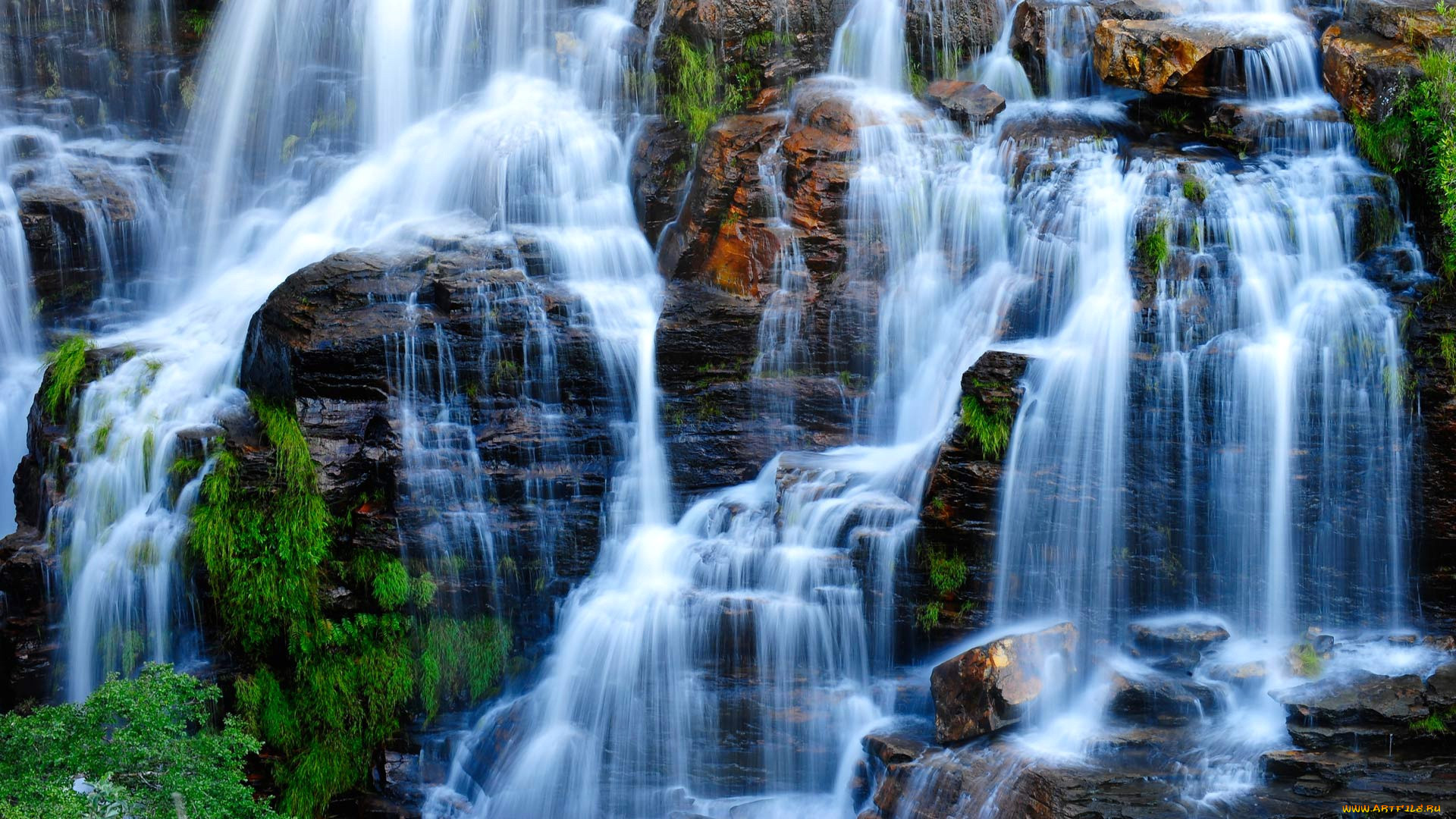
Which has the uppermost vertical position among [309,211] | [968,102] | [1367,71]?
[968,102]

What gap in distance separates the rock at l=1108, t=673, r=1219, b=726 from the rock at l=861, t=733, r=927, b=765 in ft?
5.77

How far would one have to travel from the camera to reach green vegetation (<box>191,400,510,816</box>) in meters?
11.4

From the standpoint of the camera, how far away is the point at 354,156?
1758cm

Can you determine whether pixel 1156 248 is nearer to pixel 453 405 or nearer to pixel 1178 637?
pixel 1178 637

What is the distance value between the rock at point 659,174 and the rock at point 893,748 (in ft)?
23.9

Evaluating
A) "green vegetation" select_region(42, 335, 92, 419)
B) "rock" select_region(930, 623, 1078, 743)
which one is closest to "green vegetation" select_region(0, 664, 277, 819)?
"green vegetation" select_region(42, 335, 92, 419)

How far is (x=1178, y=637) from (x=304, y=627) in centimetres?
857

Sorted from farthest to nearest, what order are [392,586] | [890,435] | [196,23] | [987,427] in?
[196,23]
[890,435]
[392,586]
[987,427]

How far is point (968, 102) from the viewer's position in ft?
48.6

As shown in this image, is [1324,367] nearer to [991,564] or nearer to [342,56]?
[991,564]

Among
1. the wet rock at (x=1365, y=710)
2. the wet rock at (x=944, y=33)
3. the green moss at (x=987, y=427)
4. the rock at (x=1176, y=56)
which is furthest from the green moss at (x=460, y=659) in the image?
the rock at (x=1176, y=56)

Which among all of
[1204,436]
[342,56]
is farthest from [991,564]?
[342,56]

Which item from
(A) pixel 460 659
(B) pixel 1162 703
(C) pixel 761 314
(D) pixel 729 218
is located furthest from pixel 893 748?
(D) pixel 729 218

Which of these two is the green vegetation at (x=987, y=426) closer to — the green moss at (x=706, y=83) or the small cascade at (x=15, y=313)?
the green moss at (x=706, y=83)
